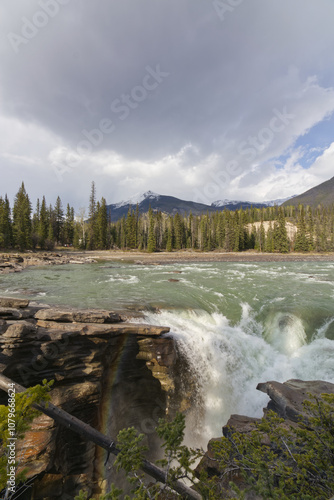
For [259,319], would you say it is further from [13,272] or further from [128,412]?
[13,272]

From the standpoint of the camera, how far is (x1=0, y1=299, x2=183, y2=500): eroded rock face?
215 inches

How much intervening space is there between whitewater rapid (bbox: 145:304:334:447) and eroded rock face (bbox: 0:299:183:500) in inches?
57.8

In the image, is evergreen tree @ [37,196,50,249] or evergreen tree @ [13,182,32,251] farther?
evergreen tree @ [37,196,50,249]

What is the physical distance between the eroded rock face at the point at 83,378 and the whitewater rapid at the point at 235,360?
1468 mm

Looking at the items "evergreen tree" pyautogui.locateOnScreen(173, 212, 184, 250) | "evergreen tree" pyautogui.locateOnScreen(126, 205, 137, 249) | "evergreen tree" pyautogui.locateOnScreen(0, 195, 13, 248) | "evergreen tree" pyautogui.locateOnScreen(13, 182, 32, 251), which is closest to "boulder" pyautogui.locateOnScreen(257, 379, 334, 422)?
"evergreen tree" pyautogui.locateOnScreen(0, 195, 13, 248)

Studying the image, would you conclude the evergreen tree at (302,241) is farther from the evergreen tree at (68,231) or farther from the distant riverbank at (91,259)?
the evergreen tree at (68,231)

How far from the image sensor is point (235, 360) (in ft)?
33.6

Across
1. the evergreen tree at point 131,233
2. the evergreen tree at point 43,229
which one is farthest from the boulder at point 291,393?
the evergreen tree at point 131,233

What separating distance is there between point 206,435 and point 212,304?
781 centimetres

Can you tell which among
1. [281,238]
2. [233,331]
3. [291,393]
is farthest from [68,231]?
[291,393]

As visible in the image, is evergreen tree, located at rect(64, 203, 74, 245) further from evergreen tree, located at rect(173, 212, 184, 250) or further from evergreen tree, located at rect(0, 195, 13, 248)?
evergreen tree, located at rect(173, 212, 184, 250)

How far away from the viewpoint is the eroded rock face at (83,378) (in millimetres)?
5453

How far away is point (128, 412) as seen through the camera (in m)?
8.12

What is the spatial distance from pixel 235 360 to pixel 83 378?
695cm
